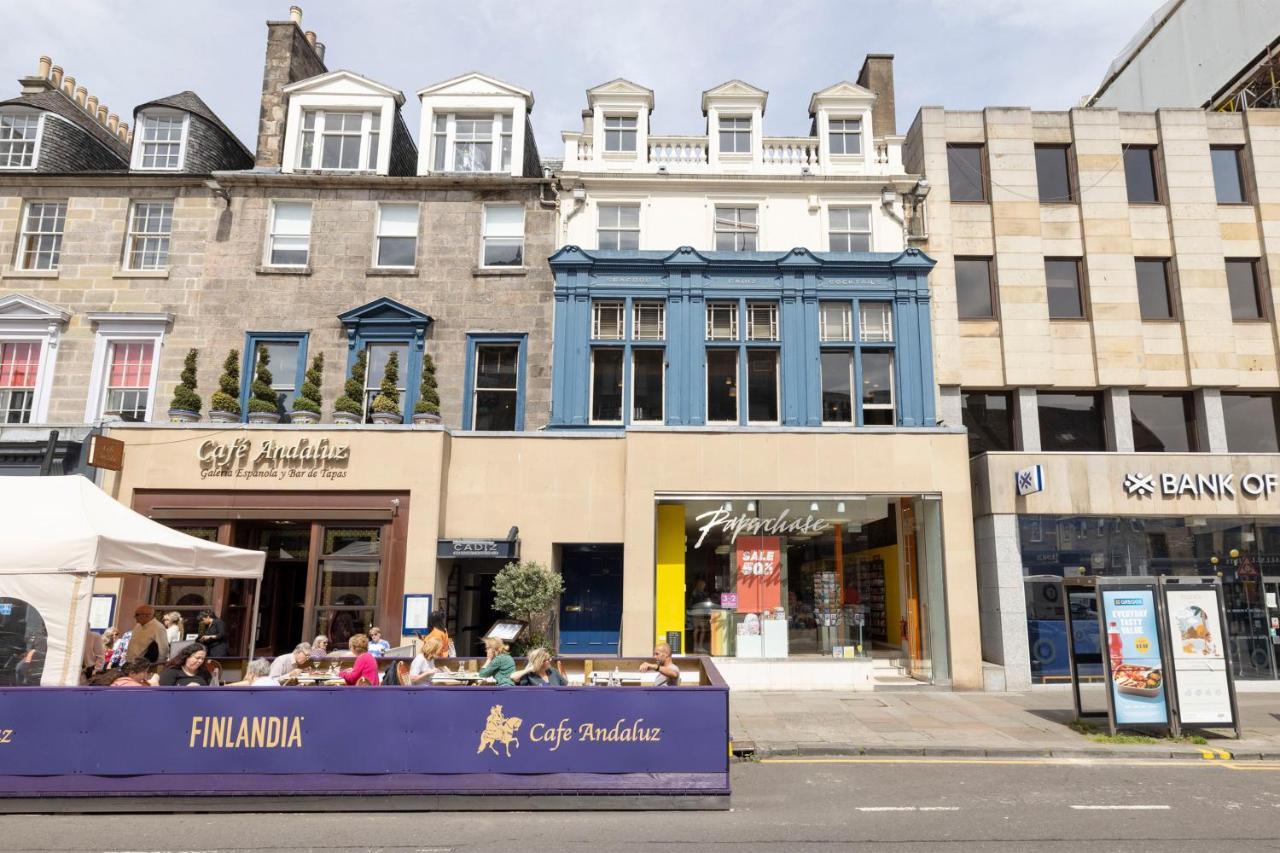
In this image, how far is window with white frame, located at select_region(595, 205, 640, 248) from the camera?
19.8 m

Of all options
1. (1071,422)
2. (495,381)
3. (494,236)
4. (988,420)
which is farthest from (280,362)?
(1071,422)

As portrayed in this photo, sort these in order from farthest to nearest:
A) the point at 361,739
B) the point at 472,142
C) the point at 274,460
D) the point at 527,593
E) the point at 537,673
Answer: the point at 472,142
the point at 274,460
the point at 527,593
the point at 537,673
the point at 361,739

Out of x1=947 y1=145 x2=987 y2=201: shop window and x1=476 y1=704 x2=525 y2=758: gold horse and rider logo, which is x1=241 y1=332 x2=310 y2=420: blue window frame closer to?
x1=476 y1=704 x2=525 y2=758: gold horse and rider logo

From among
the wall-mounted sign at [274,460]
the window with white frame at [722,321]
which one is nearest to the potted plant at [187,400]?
the wall-mounted sign at [274,460]

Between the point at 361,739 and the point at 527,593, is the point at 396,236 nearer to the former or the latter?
the point at 527,593

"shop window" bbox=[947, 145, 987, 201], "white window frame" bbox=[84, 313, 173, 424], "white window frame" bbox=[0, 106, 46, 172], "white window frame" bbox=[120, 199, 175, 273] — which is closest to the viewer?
"white window frame" bbox=[84, 313, 173, 424]

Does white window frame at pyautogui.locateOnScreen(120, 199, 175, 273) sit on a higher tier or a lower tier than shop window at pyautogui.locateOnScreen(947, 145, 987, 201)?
lower

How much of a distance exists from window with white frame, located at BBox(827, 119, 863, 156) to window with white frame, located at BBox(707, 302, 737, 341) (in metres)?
5.04

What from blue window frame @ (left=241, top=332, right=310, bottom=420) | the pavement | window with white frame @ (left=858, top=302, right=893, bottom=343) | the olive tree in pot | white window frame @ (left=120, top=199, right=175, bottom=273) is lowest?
the pavement

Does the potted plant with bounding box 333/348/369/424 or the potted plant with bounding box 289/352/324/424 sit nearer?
the potted plant with bounding box 289/352/324/424

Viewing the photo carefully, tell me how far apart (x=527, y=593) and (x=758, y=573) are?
500cm

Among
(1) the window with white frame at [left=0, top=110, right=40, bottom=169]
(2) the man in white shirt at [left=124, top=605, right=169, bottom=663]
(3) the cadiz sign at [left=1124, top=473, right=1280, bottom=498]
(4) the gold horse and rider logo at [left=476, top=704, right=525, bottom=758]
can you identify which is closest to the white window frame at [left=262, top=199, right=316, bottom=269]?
(1) the window with white frame at [left=0, top=110, right=40, bottom=169]

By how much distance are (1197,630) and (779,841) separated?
29.3ft

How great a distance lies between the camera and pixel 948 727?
12.9 meters
